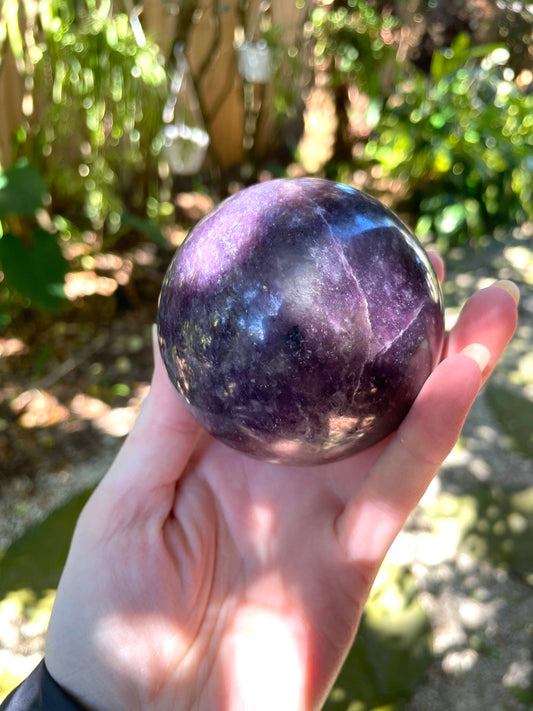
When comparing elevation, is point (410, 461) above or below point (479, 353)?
below

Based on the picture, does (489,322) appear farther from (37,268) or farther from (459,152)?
(459,152)

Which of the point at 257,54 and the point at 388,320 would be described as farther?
the point at 257,54

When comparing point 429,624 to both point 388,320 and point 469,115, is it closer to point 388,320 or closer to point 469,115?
point 388,320

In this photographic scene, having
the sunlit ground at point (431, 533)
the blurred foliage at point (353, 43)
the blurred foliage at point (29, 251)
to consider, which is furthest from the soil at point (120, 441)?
the blurred foliage at point (353, 43)

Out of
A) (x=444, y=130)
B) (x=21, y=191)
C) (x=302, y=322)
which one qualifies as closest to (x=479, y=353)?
(x=302, y=322)

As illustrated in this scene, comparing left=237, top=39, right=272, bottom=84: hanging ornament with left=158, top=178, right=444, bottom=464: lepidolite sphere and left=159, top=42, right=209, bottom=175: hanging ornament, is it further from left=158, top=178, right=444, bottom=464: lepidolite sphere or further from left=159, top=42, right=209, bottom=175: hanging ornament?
left=158, top=178, right=444, bottom=464: lepidolite sphere

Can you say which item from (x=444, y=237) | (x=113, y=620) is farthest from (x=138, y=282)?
(x=113, y=620)
